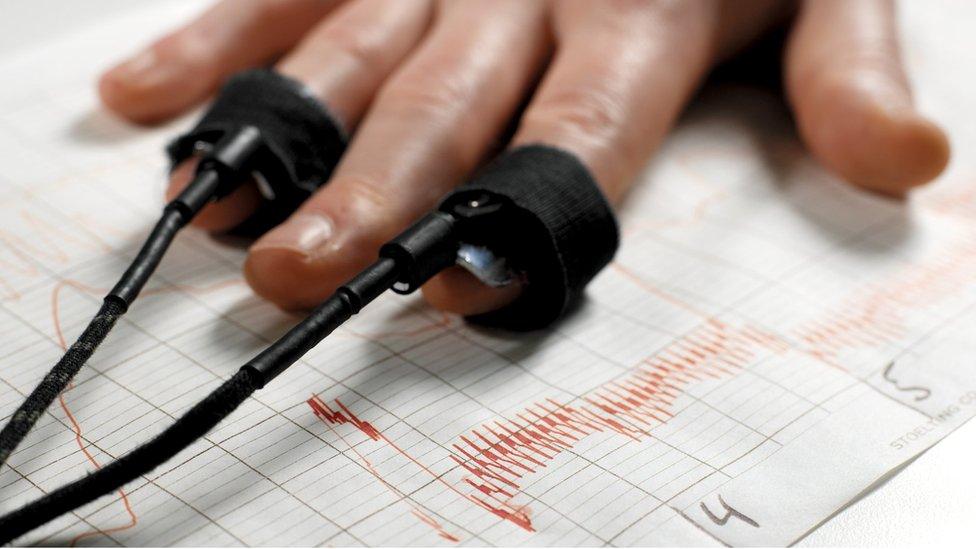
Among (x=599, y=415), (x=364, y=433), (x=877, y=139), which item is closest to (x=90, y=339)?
(x=364, y=433)

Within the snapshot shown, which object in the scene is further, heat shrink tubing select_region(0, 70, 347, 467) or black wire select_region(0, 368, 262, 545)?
heat shrink tubing select_region(0, 70, 347, 467)

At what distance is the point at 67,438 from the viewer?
0.48 metres

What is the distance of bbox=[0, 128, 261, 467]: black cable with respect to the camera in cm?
44

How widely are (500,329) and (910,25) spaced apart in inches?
22.0

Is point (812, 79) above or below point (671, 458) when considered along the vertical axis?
above

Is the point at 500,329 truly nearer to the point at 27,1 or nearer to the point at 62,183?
the point at 62,183

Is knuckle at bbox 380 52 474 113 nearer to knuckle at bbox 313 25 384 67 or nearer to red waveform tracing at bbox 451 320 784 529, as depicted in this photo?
knuckle at bbox 313 25 384 67

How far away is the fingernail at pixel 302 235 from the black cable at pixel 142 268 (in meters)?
0.05

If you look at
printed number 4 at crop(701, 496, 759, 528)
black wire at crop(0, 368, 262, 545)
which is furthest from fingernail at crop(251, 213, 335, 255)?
printed number 4 at crop(701, 496, 759, 528)

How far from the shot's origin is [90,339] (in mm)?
475

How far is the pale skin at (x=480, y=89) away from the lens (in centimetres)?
56

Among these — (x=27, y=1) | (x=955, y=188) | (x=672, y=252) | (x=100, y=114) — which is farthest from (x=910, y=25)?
(x=27, y=1)

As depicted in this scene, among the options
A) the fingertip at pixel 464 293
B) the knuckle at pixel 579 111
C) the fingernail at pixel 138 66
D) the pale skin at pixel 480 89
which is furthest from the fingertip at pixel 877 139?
the fingernail at pixel 138 66

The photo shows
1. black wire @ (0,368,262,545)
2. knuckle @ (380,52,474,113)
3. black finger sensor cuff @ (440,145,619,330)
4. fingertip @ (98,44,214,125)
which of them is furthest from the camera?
fingertip @ (98,44,214,125)
